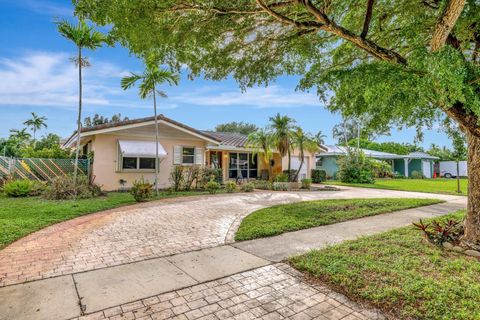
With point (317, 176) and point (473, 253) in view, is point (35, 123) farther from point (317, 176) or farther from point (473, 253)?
point (473, 253)

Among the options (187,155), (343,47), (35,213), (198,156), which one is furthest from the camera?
(198,156)

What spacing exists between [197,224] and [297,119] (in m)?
13.6

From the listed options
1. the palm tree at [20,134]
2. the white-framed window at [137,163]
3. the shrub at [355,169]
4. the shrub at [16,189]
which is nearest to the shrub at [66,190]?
the shrub at [16,189]

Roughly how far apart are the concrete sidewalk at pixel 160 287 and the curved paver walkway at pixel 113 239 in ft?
1.35

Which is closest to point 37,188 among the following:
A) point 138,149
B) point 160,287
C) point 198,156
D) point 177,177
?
point 138,149

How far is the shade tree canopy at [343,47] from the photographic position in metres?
4.16

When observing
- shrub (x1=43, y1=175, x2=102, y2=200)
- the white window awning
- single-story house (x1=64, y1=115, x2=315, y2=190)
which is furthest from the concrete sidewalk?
single-story house (x1=64, y1=115, x2=315, y2=190)

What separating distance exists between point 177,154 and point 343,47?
41.3 ft

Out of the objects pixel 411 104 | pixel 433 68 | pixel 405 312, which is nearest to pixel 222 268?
pixel 405 312

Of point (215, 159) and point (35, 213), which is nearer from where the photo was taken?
point (35, 213)

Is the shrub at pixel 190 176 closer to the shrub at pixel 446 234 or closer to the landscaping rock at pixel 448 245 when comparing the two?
the shrub at pixel 446 234

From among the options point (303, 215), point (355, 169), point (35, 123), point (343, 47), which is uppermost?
point (35, 123)

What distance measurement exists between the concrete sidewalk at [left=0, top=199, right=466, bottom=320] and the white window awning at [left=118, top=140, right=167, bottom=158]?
11119mm

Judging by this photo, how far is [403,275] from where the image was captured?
4367mm
